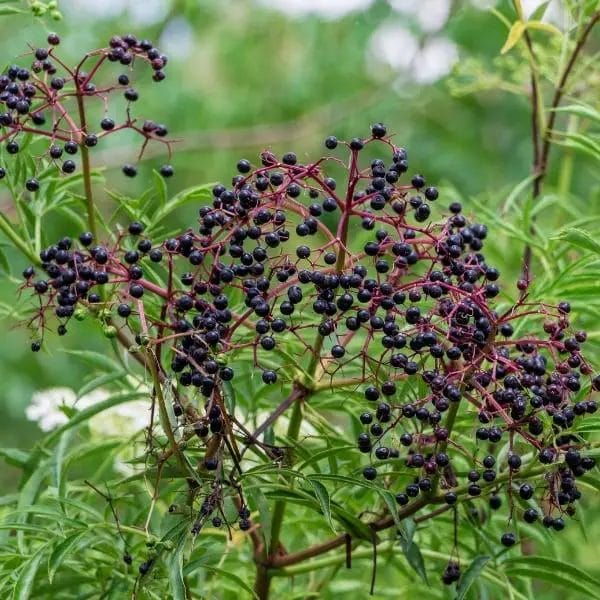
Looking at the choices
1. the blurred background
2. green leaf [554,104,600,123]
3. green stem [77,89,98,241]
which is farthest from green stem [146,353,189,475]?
the blurred background

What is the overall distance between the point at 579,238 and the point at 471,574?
0.47m

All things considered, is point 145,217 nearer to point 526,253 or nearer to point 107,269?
point 107,269

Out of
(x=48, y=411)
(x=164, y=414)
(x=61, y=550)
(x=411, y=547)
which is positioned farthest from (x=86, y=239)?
(x=48, y=411)

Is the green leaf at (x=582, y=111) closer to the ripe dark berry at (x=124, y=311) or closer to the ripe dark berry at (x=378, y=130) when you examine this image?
the ripe dark berry at (x=378, y=130)

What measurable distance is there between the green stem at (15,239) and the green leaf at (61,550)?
1.37ft

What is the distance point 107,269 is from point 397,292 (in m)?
0.38

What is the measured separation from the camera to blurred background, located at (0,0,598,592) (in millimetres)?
4199

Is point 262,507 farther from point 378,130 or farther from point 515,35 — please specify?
point 515,35

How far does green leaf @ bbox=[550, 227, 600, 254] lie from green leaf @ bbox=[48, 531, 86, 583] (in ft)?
2.47

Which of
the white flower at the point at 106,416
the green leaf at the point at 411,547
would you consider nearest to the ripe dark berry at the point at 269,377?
the green leaf at the point at 411,547

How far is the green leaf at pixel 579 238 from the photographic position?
1.57 m

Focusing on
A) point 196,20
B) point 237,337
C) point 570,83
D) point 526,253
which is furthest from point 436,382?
point 196,20

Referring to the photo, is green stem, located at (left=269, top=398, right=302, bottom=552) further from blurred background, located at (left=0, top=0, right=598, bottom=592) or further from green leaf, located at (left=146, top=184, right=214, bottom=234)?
blurred background, located at (left=0, top=0, right=598, bottom=592)

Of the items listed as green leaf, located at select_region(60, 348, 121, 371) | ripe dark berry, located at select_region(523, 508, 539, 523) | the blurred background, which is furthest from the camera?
the blurred background
